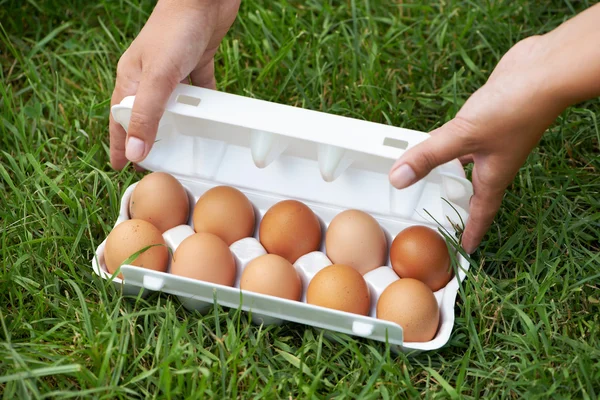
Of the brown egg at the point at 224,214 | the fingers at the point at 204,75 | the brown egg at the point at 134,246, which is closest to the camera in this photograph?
the brown egg at the point at 134,246

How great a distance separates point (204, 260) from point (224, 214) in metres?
0.16

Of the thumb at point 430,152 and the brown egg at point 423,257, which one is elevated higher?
the thumb at point 430,152

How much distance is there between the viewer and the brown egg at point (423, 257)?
1570mm

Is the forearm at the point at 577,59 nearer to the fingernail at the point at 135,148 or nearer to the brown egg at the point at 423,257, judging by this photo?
the brown egg at the point at 423,257

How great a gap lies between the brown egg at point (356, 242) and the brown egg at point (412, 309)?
12 cm

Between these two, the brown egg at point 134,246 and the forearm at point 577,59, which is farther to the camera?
the brown egg at point 134,246

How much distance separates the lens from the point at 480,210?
1.55 m

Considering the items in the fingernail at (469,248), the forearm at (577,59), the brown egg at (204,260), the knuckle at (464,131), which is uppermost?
the forearm at (577,59)

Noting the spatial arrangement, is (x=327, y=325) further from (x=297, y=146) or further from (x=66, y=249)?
(x=66, y=249)

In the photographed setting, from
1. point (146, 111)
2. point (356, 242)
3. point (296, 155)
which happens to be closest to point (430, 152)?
point (356, 242)

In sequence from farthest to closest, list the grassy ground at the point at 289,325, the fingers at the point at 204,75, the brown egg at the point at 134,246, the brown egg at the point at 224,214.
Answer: the fingers at the point at 204,75, the brown egg at the point at 224,214, the brown egg at the point at 134,246, the grassy ground at the point at 289,325

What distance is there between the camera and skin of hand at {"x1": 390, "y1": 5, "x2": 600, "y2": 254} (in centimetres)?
134

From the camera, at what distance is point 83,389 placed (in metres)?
1.38

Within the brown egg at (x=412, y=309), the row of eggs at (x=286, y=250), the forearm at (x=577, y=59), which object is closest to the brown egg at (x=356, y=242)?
the row of eggs at (x=286, y=250)
